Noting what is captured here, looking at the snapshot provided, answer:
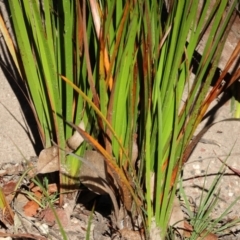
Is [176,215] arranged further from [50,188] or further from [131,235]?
[50,188]

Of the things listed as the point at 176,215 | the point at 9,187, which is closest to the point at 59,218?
the point at 9,187

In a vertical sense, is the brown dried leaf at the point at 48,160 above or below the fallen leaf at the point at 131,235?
above

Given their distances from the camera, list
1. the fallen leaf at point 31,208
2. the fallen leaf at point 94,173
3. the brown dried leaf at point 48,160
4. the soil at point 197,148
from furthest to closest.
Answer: the soil at point 197,148, the fallen leaf at point 31,208, the brown dried leaf at point 48,160, the fallen leaf at point 94,173

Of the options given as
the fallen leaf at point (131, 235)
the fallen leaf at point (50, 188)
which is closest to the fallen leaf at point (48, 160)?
the fallen leaf at point (50, 188)

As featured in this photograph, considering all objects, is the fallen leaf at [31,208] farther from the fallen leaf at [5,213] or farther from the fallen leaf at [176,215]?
the fallen leaf at [176,215]

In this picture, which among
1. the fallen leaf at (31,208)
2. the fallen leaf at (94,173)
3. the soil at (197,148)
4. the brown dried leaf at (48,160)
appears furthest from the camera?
the soil at (197,148)

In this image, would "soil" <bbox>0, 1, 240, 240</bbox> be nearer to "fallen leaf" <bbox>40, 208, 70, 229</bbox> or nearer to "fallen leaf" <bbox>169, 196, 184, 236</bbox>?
"fallen leaf" <bbox>40, 208, 70, 229</bbox>

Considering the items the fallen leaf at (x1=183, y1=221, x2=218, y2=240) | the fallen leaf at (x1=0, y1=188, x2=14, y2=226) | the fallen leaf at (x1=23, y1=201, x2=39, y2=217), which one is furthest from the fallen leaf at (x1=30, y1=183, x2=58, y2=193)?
the fallen leaf at (x1=183, y1=221, x2=218, y2=240)
